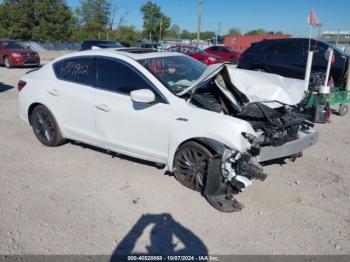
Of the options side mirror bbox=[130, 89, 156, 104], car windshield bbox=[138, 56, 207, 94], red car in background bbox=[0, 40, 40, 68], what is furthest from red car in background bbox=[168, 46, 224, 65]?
side mirror bbox=[130, 89, 156, 104]

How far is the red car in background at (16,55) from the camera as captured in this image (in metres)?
18.5

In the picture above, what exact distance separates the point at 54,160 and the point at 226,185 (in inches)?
108

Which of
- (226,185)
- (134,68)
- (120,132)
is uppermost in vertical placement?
(134,68)

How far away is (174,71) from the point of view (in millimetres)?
4648

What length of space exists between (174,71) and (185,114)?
0.94 meters

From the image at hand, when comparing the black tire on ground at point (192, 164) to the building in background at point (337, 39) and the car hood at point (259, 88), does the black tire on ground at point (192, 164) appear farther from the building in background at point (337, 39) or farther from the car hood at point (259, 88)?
the building in background at point (337, 39)

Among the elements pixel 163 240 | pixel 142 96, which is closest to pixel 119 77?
pixel 142 96

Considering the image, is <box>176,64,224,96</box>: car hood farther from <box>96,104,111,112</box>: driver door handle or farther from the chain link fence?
the chain link fence

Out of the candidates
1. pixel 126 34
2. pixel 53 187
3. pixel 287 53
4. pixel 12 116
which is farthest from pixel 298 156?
pixel 126 34

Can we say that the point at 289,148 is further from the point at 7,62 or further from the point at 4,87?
the point at 7,62

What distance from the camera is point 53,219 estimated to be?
3.56 meters

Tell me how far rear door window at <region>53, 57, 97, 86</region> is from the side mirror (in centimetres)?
104

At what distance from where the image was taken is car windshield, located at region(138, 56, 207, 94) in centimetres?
433

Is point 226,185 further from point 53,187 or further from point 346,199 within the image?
point 53,187
